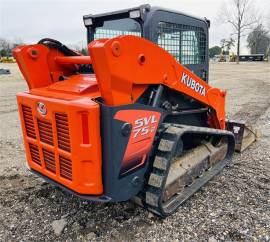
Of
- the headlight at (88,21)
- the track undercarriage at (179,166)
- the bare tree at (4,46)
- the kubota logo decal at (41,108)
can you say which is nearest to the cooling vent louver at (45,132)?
the kubota logo decal at (41,108)

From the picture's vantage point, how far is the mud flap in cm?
487

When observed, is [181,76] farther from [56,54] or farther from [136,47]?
[56,54]

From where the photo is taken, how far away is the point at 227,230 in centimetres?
289

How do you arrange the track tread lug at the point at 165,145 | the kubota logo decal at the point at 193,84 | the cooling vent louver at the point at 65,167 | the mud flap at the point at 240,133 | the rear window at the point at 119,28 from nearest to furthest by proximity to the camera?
the cooling vent louver at the point at 65,167 < the track tread lug at the point at 165,145 < the kubota logo decal at the point at 193,84 < the rear window at the point at 119,28 < the mud flap at the point at 240,133

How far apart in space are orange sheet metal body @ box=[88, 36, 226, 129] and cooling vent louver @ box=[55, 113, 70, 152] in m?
0.41

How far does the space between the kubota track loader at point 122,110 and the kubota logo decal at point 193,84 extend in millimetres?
11

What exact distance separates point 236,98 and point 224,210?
28.8ft

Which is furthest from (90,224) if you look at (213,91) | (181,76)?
(213,91)

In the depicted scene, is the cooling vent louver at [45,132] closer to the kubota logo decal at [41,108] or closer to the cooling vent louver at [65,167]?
the kubota logo decal at [41,108]

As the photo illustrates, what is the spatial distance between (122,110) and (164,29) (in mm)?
1282

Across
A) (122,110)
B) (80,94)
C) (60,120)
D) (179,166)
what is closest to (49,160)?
(60,120)

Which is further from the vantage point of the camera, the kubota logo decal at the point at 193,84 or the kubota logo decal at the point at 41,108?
the kubota logo decal at the point at 193,84

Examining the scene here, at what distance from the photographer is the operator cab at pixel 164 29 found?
119 inches

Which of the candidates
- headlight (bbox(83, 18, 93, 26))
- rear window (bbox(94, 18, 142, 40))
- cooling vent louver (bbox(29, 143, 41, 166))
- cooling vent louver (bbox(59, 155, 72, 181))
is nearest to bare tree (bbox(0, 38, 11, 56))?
headlight (bbox(83, 18, 93, 26))
